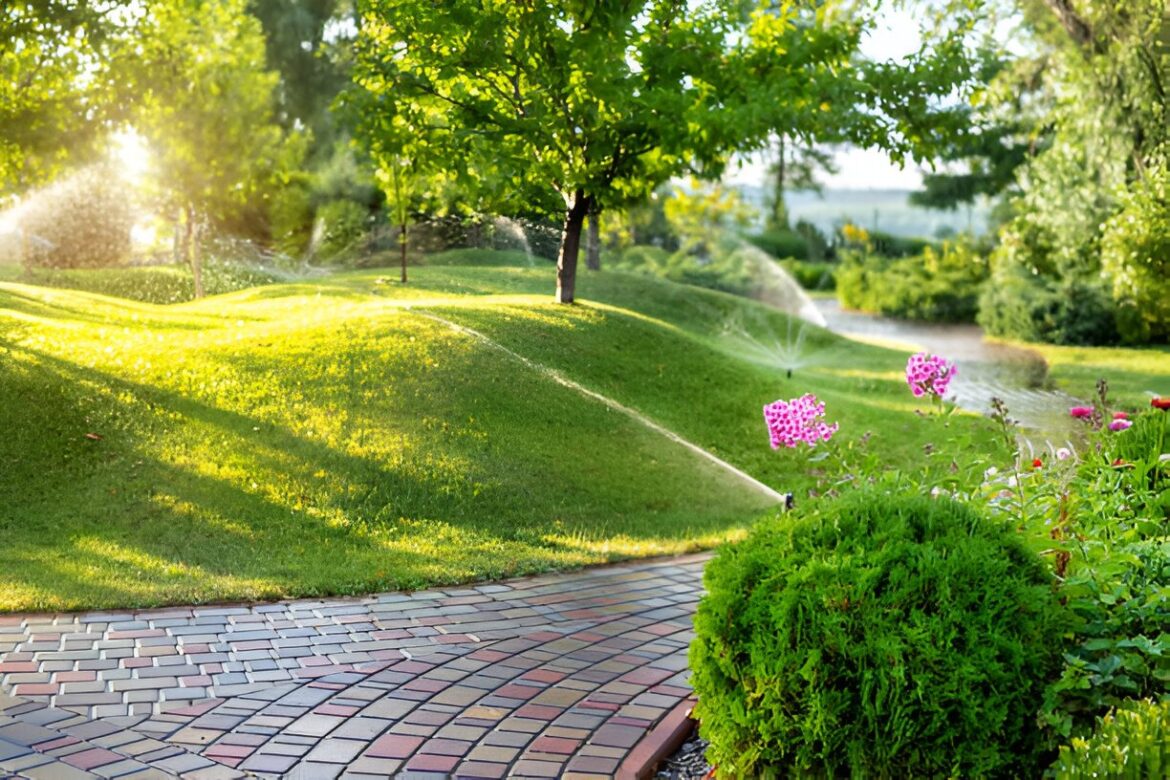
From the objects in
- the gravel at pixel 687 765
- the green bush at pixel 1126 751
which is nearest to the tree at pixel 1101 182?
the gravel at pixel 687 765

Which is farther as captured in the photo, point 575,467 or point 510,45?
point 510,45

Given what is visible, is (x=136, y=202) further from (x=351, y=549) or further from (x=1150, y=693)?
(x=1150, y=693)

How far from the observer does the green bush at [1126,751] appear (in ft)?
7.58

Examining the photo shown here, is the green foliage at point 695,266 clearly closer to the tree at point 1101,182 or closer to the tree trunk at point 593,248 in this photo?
the tree trunk at point 593,248

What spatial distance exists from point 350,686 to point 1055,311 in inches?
594

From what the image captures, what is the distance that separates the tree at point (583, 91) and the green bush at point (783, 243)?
1127 centimetres

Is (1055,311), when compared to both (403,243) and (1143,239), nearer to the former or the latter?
(1143,239)

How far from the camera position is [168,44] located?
10.4m

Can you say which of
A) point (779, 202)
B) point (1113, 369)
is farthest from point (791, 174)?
point (1113, 369)

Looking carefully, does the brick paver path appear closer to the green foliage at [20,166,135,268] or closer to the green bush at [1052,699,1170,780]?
the green bush at [1052,699,1170,780]

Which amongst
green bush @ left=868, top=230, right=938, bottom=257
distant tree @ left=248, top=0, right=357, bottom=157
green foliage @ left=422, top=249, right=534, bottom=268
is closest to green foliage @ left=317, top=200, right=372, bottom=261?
green foliage @ left=422, top=249, right=534, bottom=268

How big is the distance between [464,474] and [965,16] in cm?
1020

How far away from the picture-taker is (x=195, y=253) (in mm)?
9953

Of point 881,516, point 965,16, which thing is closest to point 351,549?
point 881,516
